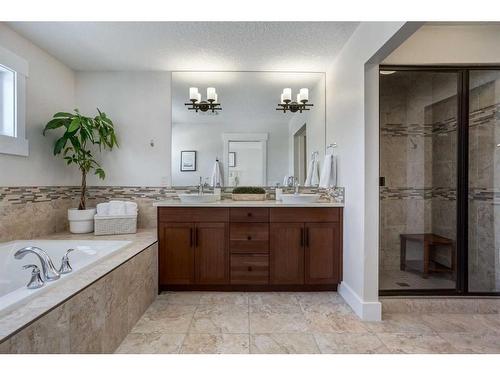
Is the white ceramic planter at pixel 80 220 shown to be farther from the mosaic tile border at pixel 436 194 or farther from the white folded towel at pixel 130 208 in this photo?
the mosaic tile border at pixel 436 194

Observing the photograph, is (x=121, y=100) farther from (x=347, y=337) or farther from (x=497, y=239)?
(x=497, y=239)

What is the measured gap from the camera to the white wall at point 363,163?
2.11 m

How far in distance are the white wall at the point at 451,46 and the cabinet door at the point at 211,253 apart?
6.69 ft

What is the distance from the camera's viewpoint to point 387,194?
9.33 ft

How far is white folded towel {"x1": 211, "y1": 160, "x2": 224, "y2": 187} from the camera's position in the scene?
315 centimetres

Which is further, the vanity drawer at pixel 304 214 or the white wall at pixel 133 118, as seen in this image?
the white wall at pixel 133 118

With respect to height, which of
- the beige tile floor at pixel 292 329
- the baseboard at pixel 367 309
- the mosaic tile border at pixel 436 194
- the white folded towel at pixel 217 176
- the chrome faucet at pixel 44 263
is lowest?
the beige tile floor at pixel 292 329

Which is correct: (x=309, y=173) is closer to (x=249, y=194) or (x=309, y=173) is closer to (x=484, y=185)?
(x=249, y=194)

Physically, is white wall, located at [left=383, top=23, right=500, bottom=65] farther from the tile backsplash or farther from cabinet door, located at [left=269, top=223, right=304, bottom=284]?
cabinet door, located at [left=269, top=223, right=304, bottom=284]

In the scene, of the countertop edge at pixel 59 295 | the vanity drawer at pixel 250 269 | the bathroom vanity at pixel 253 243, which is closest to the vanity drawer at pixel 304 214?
the bathroom vanity at pixel 253 243

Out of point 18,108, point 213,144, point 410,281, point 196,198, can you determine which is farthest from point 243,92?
point 410,281
